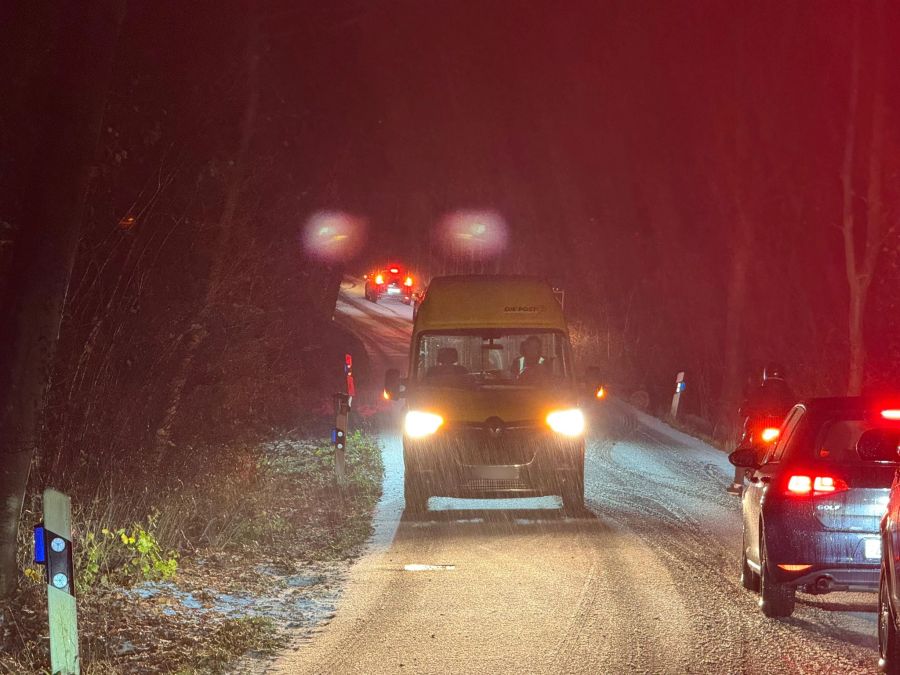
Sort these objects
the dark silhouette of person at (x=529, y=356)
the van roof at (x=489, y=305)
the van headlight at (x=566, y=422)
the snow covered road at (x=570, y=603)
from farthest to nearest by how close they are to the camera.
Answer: the van roof at (x=489, y=305) → the dark silhouette of person at (x=529, y=356) → the van headlight at (x=566, y=422) → the snow covered road at (x=570, y=603)

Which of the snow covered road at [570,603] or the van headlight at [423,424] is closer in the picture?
the snow covered road at [570,603]

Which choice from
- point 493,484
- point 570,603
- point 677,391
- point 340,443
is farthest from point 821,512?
point 677,391

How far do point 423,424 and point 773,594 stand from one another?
602cm

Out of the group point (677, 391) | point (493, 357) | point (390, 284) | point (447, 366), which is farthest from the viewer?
point (390, 284)

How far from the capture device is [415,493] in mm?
13883

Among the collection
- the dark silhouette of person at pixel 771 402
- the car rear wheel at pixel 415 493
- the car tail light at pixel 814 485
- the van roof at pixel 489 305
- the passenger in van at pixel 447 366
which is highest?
the van roof at pixel 489 305

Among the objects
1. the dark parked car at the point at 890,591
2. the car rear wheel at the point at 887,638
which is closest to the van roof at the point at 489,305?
the dark parked car at the point at 890,591

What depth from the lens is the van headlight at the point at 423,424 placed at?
13.7 meters

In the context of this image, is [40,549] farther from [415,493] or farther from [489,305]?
[489,305]

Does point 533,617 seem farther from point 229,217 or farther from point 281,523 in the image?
point 229,217

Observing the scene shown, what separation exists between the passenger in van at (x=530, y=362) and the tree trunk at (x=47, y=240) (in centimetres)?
784

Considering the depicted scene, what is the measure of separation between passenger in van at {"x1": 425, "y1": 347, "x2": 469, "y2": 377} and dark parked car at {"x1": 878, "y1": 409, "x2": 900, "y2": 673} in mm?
→ 7969

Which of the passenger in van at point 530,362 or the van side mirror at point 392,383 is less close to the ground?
the passenger in van at point 530,362

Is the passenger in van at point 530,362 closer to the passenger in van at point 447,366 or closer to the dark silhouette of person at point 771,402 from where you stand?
the passenger in van at point 447,366
